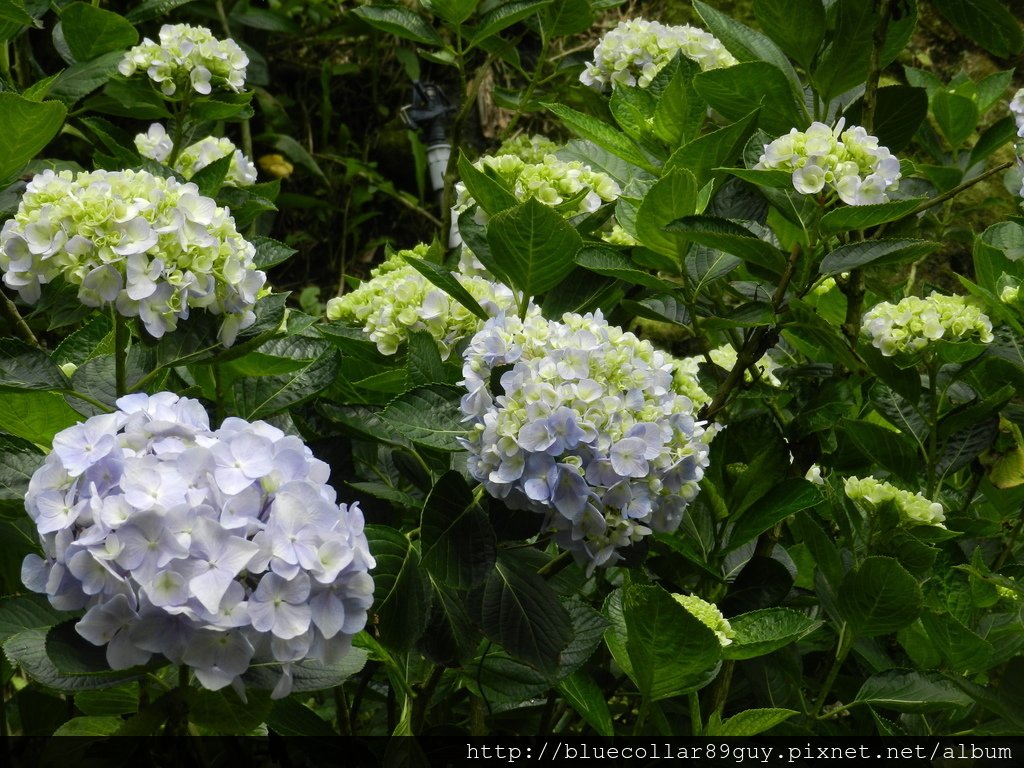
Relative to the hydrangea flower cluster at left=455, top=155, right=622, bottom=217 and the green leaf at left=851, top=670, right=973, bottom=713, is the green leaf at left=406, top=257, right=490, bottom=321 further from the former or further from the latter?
the green leaf at left=851, top=670, right=973, bottom=713

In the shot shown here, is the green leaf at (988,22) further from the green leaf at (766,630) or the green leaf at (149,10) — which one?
the green leaf at (149,10)

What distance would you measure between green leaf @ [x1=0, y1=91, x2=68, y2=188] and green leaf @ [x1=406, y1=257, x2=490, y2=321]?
Answer: 0.43m

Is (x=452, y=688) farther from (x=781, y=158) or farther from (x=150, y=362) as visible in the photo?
(x=781, y=158)

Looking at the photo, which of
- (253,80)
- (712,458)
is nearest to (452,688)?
(712,458)

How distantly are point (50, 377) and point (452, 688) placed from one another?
0.61m

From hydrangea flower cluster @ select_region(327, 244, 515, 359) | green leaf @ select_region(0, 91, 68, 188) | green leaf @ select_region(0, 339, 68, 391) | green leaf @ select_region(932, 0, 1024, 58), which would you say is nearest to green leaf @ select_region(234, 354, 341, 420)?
hydrangea flower cluster @ select_region(327, 244, 515, 359)

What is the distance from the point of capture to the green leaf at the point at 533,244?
1.11 m

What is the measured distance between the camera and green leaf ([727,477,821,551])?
113cm

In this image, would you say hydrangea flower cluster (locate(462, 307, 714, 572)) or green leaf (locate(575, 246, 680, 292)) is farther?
green leaf (locate(575, 246, 680, 292))

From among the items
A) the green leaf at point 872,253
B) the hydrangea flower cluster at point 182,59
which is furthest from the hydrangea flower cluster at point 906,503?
the hydrangea flower cluster at point 182,59

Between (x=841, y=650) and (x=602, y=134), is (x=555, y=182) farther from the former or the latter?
(x=841, y=650)

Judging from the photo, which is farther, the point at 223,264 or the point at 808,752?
the point at 808,752

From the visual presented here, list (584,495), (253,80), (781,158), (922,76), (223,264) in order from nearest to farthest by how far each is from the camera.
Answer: (584,495), (223,264), (781,158), (922,76), (253,80)

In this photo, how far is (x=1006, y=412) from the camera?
137 cm
